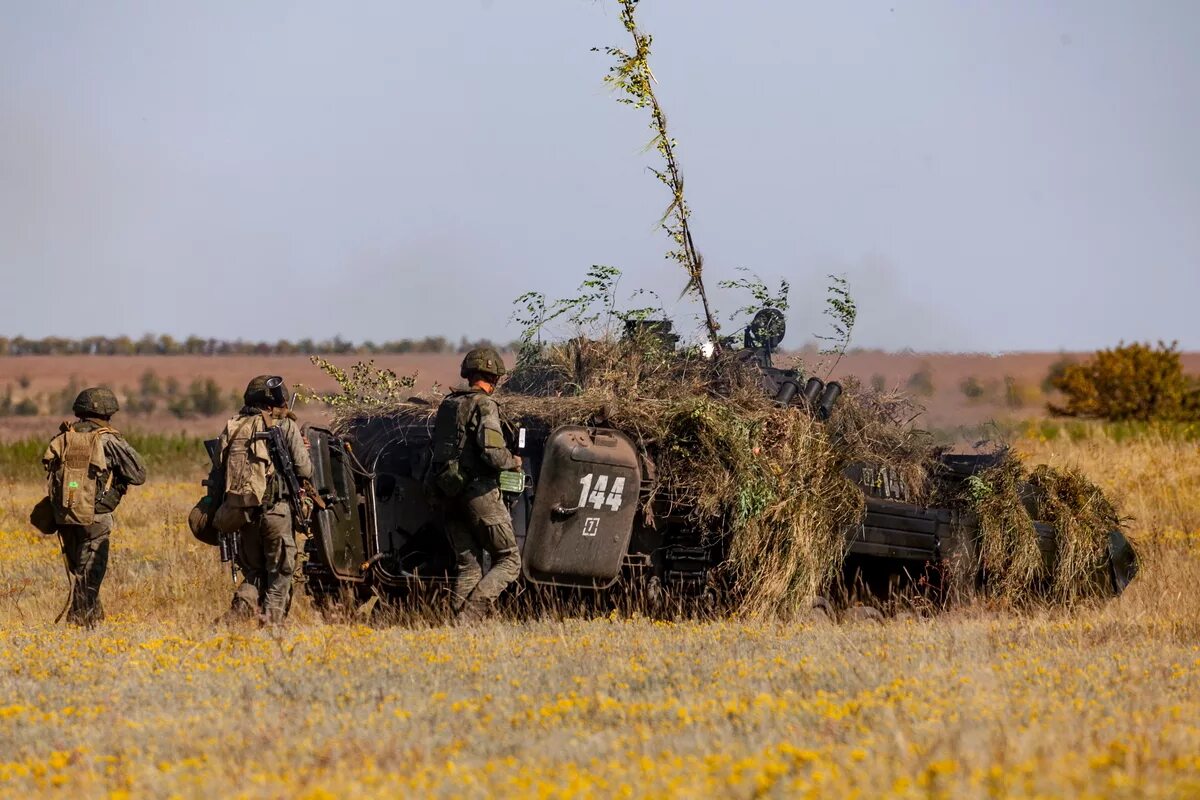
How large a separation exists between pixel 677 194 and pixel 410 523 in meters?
3.29

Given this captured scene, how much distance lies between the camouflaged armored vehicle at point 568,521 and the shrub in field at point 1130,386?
109 ft

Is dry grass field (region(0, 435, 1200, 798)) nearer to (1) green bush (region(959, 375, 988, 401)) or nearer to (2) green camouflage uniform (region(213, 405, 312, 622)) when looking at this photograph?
(2) green camouflage uniform (region(213, 405, 312, 622))

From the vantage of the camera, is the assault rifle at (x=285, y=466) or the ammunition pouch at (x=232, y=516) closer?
the assault rifle at (x=285, y=466)

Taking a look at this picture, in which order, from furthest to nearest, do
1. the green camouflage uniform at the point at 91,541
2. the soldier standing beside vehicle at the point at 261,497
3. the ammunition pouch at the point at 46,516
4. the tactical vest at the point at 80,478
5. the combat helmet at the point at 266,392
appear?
the green camouflage uniform at the point at 91,541
the ammunition pouch at the point at 46,516
the tactical vest at the point at 80,478
the combat helmet at the point at 266,392
the soldier standing beside vehicle at the point at 261,497

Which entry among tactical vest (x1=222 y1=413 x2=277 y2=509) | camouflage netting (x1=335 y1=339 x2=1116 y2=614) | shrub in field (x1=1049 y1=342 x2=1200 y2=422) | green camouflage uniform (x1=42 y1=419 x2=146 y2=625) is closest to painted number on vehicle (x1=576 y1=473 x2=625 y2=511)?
camouflage netting (x1=335 y1=339 x2=1116 y2=614)

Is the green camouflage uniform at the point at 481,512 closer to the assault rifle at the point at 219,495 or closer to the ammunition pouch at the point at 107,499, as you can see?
the assault rifle at the point at 219,495

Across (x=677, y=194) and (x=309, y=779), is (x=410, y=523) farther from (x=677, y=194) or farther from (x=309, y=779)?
(x=309, y=779)

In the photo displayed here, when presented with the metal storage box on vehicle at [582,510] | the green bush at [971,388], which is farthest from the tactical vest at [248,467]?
the green bush at [971,388]

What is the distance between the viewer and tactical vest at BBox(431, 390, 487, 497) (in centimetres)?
981

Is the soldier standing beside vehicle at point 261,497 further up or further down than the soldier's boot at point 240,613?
further up

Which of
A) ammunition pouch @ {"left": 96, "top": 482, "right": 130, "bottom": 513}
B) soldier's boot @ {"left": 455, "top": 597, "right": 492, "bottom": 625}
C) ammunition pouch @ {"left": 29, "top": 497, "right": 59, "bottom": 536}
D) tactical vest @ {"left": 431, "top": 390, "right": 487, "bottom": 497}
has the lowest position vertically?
soldier's boot @ {"left": 455, "top": 597, "right": 492, "bottom": 625}

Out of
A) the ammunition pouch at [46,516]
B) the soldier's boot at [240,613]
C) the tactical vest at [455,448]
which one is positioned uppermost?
the tactical vest at [455,448]

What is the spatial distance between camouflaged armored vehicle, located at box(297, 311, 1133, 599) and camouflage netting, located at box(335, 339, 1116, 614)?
5.1 inches

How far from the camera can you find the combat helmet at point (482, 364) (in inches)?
402
